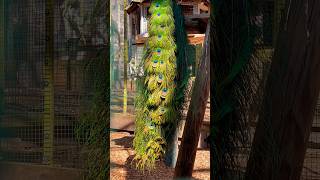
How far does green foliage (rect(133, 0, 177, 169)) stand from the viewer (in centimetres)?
736

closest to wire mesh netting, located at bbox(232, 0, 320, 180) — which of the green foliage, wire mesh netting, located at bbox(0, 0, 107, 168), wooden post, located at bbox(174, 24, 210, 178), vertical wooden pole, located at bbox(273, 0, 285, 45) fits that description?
vertical wooden pole, located at bbox(273, 0, 285, 45)

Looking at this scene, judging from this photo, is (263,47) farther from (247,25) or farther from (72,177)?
(72,177)

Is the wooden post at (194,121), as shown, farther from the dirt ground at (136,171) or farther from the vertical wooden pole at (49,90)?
the vertical wooden pole at (49,90)

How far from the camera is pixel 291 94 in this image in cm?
216

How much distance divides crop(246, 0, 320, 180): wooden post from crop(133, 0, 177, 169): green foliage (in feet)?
16.6

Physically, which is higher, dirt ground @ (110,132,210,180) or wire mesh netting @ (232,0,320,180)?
wire mesh netting @ (232,0,320,180)

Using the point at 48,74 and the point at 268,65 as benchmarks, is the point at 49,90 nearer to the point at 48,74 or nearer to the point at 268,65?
the point at 48,74

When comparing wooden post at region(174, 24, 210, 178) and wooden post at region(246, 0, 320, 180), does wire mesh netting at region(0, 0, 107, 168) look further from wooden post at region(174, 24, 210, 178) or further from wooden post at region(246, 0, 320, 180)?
wooden post at region(174, 24, 210, 178)

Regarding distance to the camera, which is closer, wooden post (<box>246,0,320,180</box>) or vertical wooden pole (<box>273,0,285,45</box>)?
wooden post (<box>246,0,320,180</box>)

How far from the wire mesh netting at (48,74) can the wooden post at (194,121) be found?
3.04 metres

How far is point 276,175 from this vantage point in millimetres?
2252

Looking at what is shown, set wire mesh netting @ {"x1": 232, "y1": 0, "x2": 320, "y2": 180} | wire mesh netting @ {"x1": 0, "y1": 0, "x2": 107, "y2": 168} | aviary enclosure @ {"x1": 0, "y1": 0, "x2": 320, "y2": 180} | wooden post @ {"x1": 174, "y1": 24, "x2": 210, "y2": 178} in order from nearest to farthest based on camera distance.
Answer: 1. wire mesh netting @ {"x1": 232, "y1": 0, "x2": 320, "y2": 180}
2. aviary enclosure @ {"x1": 0, "y1": 0, "x2": 320, "y2": 180}
3. wire mesh netting @ {"x1": 0, "y1": 0, "x2": 107, "y2": 168}
4. wooden post @ {"x1": 174, "y1": 24, "x2": 210, "y2": 178}

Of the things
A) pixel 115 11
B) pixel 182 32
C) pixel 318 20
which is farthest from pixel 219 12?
pixel 115 11

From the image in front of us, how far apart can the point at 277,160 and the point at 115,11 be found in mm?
17523
